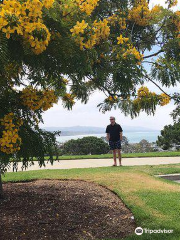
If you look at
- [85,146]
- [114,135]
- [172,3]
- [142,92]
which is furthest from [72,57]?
[85,146]

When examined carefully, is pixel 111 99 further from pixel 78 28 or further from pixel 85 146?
pixel 85 146

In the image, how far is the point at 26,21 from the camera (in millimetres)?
2449

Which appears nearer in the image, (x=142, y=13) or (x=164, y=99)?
(x=164, y=99)

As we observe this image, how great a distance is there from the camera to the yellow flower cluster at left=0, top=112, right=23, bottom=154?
306cm

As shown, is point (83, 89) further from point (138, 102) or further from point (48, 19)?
point (48, 19)

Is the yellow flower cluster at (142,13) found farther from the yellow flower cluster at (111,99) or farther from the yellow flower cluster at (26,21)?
the yellow flower cluster at (26,21)

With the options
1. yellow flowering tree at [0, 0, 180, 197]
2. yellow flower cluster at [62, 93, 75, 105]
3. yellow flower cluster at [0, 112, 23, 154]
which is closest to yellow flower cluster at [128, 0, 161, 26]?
yellow flowering tree at [0, 0, 180, 197]

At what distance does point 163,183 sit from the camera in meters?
6.22

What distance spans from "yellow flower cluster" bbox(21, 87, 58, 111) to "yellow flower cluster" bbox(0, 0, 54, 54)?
110 centimetres

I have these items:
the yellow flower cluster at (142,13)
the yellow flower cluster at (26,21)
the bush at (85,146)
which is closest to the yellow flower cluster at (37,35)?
the yellow flower cluster at (26,21)

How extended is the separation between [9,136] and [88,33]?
1.29 metres

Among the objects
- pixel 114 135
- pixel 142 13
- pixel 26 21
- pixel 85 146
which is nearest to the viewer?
pixel 26 21

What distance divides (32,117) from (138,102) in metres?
1.44

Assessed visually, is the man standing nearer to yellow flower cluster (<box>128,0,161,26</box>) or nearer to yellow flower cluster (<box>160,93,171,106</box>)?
yellow flower cluster (<box>128,0,161,26</box>)
